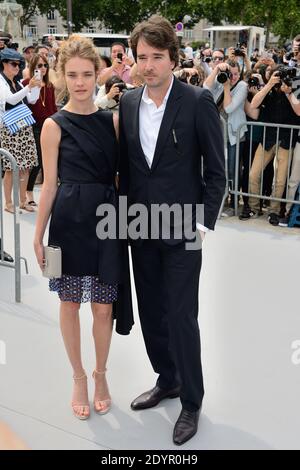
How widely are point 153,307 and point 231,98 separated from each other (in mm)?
3993

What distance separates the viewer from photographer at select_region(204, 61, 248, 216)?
245 inches

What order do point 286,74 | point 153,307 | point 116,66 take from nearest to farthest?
point 153,307, point 286,74, point 116,66

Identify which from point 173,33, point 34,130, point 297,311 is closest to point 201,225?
point 173,33

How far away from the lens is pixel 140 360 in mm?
3502

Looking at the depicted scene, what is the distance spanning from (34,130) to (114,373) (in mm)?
4452

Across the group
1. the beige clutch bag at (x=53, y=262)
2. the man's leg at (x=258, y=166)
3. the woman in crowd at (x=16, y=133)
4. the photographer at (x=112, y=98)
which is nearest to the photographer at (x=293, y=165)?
the man's leg at (x=258, y=166)

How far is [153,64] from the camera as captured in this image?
2.45 m

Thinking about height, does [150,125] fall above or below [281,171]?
above

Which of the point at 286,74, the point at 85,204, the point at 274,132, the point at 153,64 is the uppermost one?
the point at 153,64

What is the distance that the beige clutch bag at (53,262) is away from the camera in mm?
2689

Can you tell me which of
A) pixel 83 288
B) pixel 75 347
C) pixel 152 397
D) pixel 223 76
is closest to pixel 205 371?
pixel 152 397

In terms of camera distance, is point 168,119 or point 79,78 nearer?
point 168,119

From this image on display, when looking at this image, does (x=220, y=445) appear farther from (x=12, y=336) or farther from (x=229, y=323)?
(x=12, y=336)

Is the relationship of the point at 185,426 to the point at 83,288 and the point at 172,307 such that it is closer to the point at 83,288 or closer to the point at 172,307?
the point at 172,307
